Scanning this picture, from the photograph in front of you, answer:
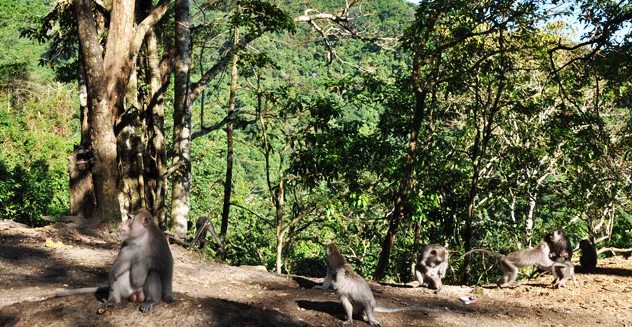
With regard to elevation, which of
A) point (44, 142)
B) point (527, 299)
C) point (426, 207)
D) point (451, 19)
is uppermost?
point (451, 19)

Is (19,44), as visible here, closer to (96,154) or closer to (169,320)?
(96,154)

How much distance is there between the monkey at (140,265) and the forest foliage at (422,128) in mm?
6746

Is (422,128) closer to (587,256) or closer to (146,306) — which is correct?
(587,256)

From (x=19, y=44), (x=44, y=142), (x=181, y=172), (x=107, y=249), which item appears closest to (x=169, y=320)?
(x=107, y=249)

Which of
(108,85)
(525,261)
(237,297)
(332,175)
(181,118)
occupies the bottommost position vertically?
(237,297)

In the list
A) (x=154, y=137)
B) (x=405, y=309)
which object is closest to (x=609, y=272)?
(x=405, y=309)

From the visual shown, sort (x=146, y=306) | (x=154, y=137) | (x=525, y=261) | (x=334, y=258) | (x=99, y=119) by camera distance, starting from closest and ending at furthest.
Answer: (x=146, y=306)
(x=334, y=258)
(x=525, y=261)
(x=99, y=119)
(x=154, y=137)

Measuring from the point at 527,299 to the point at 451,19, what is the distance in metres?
6.23

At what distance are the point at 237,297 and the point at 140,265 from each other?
111 inches

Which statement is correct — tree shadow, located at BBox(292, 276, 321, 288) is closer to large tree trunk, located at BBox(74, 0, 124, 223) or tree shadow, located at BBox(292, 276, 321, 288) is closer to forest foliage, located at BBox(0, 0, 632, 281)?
forest foliage, located at BBox(0, 0, 632, 281)

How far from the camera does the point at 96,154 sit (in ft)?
34.3

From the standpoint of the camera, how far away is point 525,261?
31.8 ft

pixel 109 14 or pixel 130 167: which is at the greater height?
pixel 109 14

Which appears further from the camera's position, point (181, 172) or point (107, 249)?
point (181, 172)
